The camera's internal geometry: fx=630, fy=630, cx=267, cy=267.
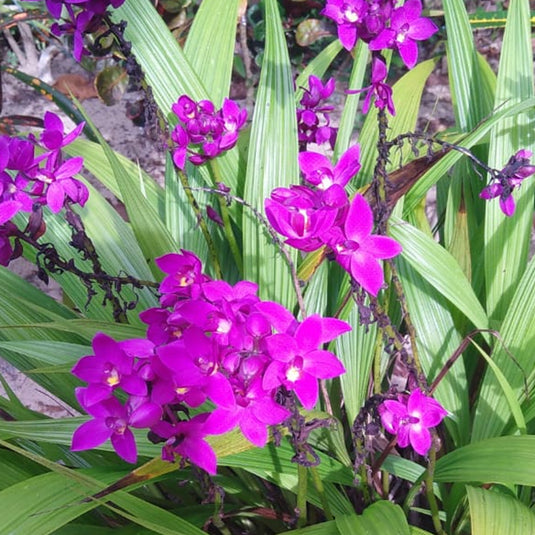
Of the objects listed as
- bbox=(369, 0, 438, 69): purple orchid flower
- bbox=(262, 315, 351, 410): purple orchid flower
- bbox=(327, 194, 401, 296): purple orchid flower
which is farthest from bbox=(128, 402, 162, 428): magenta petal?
bbox=(369, 0, 438, 69): purple orchid flower

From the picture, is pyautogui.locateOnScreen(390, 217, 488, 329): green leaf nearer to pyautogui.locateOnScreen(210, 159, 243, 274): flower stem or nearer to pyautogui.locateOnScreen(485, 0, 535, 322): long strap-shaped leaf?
pyautogui.locateOnScreen(485, 0, 535, 322): long strap-shaped leaf

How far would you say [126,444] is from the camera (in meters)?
0.59

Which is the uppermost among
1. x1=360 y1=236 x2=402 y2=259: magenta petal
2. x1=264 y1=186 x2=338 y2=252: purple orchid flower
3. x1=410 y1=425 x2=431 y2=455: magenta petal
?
x1=264 y1=186 x2=338 y2=252: purple orchid flower

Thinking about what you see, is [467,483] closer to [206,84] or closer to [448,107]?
[206,84]

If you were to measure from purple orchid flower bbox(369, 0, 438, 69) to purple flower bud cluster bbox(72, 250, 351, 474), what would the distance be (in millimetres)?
317

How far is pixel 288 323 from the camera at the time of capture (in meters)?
0.54

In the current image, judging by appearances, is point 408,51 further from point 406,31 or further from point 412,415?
point 412,415

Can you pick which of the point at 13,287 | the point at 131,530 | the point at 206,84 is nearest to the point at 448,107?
the point at 206,84

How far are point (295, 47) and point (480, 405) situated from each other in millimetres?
1775

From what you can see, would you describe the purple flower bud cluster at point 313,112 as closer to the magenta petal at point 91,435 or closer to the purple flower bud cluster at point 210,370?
the purple flower bud cluster at point 210,370

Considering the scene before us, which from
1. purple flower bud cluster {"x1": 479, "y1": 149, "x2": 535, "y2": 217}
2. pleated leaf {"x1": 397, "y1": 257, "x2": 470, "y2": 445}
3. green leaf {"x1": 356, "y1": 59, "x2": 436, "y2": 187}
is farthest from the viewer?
green leaf {"x1": 356, "y1": 59, "x2": 436, "y2": 187}

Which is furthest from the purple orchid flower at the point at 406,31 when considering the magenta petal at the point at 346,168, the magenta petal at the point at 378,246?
the magenta petal at the point at 378,246

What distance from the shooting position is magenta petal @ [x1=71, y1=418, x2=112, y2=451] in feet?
1.93

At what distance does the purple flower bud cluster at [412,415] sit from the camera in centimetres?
65
